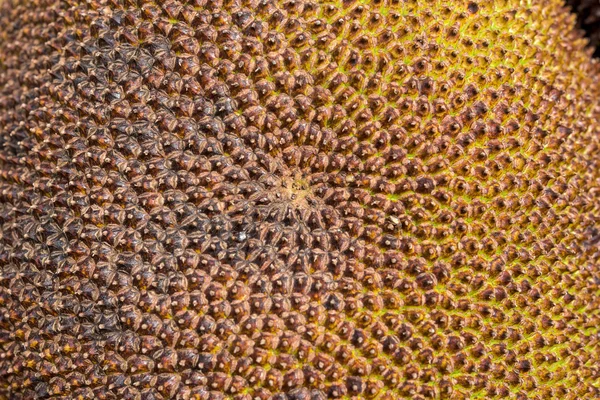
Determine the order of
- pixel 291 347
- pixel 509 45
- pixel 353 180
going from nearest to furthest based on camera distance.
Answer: pixel 291 347
pixel 353 180
pixel 509 45

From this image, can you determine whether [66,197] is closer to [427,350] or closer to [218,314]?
[218,314]

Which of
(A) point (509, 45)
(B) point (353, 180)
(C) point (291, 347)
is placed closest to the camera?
(C) point (291, 347)

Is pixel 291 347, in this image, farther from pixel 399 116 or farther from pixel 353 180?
pixel 399 116

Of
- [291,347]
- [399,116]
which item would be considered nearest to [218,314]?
[291,347]

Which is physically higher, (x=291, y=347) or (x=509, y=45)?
(x=509, y=45)

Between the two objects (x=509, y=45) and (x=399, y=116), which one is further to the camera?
(x=509, y=45)

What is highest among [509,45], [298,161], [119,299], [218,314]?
[509,45]

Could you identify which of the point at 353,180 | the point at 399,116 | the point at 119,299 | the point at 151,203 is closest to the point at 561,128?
the point at 399,116
